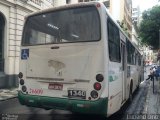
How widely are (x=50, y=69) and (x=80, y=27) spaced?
1287mm

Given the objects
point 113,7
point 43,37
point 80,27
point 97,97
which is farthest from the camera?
point 113,7

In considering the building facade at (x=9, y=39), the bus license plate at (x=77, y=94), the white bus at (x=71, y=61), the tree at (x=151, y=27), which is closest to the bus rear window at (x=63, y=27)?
the white bus at (x=71, y=61)

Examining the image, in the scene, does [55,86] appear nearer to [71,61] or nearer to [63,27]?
[71,61]

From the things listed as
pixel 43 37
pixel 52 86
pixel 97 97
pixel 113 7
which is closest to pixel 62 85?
pixel 52 86

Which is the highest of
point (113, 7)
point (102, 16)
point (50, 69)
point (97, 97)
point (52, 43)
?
point (113, 7)

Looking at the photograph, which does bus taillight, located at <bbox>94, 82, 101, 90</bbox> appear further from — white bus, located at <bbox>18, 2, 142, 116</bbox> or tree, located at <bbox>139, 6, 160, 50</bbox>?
tree, located at <bbox>139, 6, 160, 50</bbox>

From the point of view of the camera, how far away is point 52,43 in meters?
7.74

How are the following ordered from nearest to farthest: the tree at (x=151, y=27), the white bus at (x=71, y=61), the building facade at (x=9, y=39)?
the white bus at (x=71, y=61) → the building facade at (x=9, y=39) → the tree at (x=151, y=27)

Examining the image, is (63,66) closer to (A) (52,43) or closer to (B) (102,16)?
(A) (52,43)

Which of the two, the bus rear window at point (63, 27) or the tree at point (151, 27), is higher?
the tree at point (151, 27)

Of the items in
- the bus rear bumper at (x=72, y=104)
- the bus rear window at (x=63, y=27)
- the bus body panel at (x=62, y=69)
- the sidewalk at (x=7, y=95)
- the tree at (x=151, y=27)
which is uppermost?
the tree at (x=151, y=27)

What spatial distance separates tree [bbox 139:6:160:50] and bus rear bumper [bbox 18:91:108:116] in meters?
36.5

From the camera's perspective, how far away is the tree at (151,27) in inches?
1662

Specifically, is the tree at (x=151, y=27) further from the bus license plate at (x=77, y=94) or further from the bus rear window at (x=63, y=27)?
the bus license plate at (x=77, y=94)
